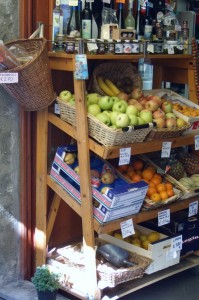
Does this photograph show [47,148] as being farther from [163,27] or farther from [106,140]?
[163,27]

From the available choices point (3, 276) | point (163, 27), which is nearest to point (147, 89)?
point (163, 27)

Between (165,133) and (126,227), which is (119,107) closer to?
(165,133)

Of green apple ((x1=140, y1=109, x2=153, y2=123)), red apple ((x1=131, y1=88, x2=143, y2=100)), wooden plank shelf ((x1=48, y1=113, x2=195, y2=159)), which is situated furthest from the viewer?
red apple ((x1=131, y1=88, x2=143, y2=100))

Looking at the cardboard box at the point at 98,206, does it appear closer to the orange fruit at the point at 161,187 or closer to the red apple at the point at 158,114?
the orange fruit at the point at 161,187

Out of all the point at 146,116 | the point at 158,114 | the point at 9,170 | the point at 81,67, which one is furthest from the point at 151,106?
the point at 9,170

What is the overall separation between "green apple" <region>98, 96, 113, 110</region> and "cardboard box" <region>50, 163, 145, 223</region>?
498 millimetres

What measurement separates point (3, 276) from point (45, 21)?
1.75m

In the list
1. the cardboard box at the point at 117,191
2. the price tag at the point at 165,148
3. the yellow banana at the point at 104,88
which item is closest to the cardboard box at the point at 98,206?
the cardboard box at the point at 117,191

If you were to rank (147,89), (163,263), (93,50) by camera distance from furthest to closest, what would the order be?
(147,89) < (163,263) < (93,50)

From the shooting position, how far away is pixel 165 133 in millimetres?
3604

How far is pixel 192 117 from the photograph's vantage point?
12.6 feet

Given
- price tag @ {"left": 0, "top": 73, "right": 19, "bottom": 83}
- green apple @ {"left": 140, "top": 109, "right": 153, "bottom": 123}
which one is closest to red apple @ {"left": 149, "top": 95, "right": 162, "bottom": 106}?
green apple @ {"left": 140, "top": 109, "right": 153, "bottom": 123}

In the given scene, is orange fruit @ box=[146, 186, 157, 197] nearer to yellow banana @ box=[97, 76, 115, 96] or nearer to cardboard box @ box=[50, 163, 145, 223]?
cardboard box @ box=[50, 163, 145, 223]

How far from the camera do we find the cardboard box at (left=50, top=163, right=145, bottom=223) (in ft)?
11.0
